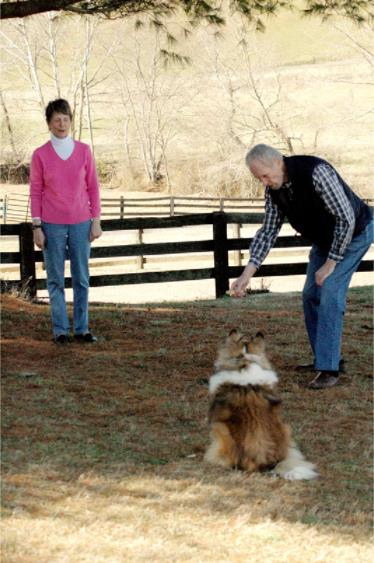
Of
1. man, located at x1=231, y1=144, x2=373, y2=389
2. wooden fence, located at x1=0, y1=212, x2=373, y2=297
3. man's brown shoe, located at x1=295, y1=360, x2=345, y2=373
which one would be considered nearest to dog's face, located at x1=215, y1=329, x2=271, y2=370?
man, located at x1=231, y1=144, x2=373, y2=389

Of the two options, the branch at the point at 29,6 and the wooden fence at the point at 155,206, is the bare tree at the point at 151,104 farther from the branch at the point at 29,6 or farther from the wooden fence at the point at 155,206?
the branch at the point at 29,6

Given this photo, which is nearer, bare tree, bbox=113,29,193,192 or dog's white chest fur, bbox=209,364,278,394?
dog's white chest fur, bbox=209,364,278,394

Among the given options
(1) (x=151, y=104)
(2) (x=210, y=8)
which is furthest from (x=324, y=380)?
(1) (x=151, y=104)

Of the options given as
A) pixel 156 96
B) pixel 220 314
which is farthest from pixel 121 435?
pixel 156 96

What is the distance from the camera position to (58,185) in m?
8.21

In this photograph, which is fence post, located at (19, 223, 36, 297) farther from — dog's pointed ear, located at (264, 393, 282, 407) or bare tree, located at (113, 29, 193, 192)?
bare tree, located at (113, 29, 193, 192)

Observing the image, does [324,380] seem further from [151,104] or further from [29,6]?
[151,104]

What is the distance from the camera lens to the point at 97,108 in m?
61.4

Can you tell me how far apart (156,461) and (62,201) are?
124 inches

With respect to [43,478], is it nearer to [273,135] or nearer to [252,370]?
[252,370]

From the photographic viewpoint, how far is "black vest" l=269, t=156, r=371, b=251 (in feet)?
22.9

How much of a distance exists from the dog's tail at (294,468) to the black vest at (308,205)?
2057 millimetres

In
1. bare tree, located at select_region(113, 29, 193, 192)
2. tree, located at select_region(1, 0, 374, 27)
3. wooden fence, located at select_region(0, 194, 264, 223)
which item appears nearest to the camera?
tree, located at select_region(1, 0, 374, 27)

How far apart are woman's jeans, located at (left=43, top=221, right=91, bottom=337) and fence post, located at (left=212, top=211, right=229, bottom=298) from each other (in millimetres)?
5401
